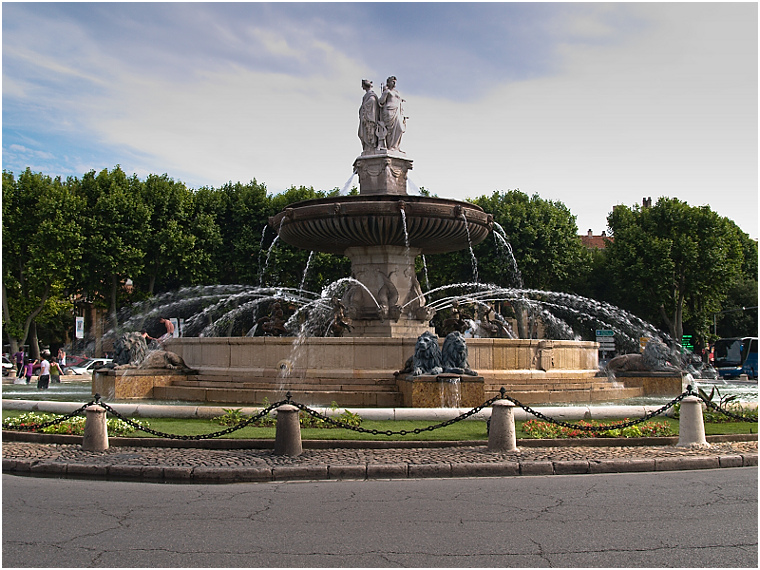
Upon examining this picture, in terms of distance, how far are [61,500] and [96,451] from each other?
9.34 ft

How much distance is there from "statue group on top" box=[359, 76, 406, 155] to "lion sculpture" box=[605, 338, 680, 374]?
818 centimetres

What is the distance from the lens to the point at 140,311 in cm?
3941

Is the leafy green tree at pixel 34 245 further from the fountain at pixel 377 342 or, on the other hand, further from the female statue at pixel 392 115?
the female statue at pixel 392 115

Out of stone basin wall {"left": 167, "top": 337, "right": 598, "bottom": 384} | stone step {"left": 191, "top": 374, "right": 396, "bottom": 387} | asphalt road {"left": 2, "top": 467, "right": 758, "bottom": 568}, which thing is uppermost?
stone basin wall {"left": 167, "top": 337, "right": 598, "bottom": 384}

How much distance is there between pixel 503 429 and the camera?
10273 mm

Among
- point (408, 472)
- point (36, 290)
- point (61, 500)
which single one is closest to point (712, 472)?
point (408, 472)

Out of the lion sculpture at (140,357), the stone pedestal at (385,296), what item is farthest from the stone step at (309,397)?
the stone pedestal at (385,296)

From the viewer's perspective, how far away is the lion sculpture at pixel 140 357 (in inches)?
689

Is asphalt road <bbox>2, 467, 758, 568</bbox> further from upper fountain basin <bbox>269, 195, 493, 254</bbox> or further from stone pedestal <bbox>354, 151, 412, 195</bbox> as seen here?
stone pedestal <bbox>354, 151, 412, 195</bbox>

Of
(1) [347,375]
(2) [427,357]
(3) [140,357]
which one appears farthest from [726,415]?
(3) [140,357]

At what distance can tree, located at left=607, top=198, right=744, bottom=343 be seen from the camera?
4244cm

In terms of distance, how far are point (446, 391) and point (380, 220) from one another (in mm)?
6333

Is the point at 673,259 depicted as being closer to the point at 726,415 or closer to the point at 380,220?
the point at 380,220

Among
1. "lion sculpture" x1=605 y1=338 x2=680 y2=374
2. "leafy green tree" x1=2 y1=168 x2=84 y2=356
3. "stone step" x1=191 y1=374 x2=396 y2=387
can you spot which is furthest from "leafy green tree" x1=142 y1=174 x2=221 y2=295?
"lion sculpture" x1=605 y1=338 x2=680 y2=374
